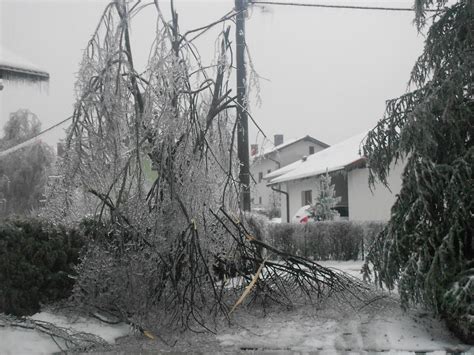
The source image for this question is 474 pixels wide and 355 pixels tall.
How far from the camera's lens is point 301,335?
5.60m

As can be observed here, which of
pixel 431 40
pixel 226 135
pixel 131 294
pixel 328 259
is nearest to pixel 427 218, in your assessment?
pixel 431 40

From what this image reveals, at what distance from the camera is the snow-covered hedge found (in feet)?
42.3

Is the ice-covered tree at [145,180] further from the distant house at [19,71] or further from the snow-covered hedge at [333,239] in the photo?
the snow-covered hedge at [333,239]

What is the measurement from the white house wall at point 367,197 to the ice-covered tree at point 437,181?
11.9 metres

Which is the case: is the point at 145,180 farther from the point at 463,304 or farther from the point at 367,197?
the point at 367,197

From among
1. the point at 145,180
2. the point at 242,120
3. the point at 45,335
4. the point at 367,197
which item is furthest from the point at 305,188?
the point at 45,335

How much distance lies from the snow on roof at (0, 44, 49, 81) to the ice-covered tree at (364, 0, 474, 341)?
587 centimetres

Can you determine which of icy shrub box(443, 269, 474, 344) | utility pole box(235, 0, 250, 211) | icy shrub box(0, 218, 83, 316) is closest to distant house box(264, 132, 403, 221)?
utility pole box(235, 0, 250, 211)

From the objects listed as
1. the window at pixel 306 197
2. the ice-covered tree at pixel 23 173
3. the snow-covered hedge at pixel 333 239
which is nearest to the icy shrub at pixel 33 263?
the snow-covered hedge at pixel 333 239

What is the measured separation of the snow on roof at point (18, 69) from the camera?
8.45 metres

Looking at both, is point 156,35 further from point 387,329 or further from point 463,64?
point 387,329

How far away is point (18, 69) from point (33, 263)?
4018mm

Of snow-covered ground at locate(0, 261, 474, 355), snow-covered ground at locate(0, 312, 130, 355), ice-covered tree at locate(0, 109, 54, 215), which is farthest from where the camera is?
ice-covered tree at locate(0, 109, 54, 215)

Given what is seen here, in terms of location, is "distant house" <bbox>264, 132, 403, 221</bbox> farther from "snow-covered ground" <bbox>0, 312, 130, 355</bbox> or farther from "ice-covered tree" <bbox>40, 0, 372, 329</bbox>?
"snow-covered ground" <bbox>0, 312, 130, 355</bbox>
